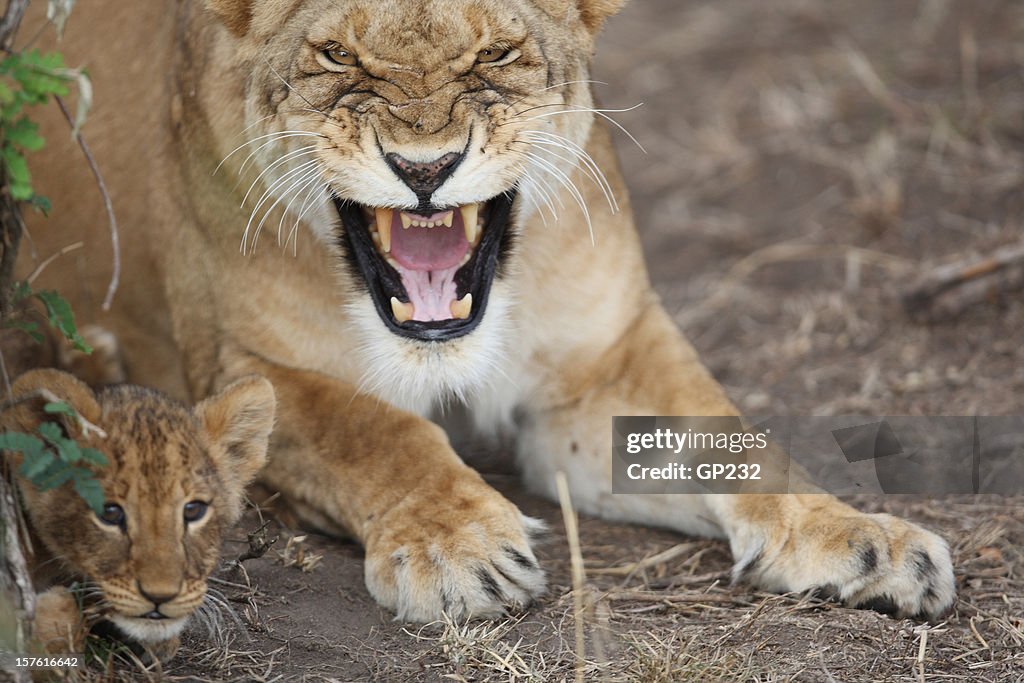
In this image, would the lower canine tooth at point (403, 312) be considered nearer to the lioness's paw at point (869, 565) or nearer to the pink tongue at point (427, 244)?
the pink tongue at point (427, 244)

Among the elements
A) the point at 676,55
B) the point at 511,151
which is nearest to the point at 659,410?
the point at 511,151

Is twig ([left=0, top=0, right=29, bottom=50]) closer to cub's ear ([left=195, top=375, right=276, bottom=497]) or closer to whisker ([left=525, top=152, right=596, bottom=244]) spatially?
cub's ear ([left=195, top=375, right=276, bottom=497])

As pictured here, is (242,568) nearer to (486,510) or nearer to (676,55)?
(486,510)

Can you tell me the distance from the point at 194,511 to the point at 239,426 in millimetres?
302

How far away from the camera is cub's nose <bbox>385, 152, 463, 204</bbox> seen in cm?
264

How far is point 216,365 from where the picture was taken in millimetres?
3383

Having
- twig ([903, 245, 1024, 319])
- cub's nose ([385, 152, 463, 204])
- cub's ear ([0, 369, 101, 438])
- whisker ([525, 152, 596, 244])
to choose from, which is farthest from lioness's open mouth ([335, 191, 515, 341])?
twig ([903, 245, 1024, 319])

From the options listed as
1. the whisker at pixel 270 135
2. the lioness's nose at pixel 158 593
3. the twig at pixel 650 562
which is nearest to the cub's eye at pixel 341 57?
the whisker at pixel 270 135

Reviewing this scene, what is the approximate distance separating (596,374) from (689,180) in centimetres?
266

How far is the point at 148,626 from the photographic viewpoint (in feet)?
8.04

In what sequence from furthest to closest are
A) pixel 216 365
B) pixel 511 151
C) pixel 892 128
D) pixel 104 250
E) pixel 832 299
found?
1. pixel 892 128
2. pixel 832 299
3. pixel 104 250
4. pixel 216 365
5. pixel 511 151

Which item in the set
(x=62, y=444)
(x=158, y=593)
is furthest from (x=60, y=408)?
(x=158, y=593)

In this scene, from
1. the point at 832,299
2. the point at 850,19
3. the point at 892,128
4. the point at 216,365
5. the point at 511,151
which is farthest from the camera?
the point at 850,19

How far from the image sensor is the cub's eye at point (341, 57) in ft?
9.21
